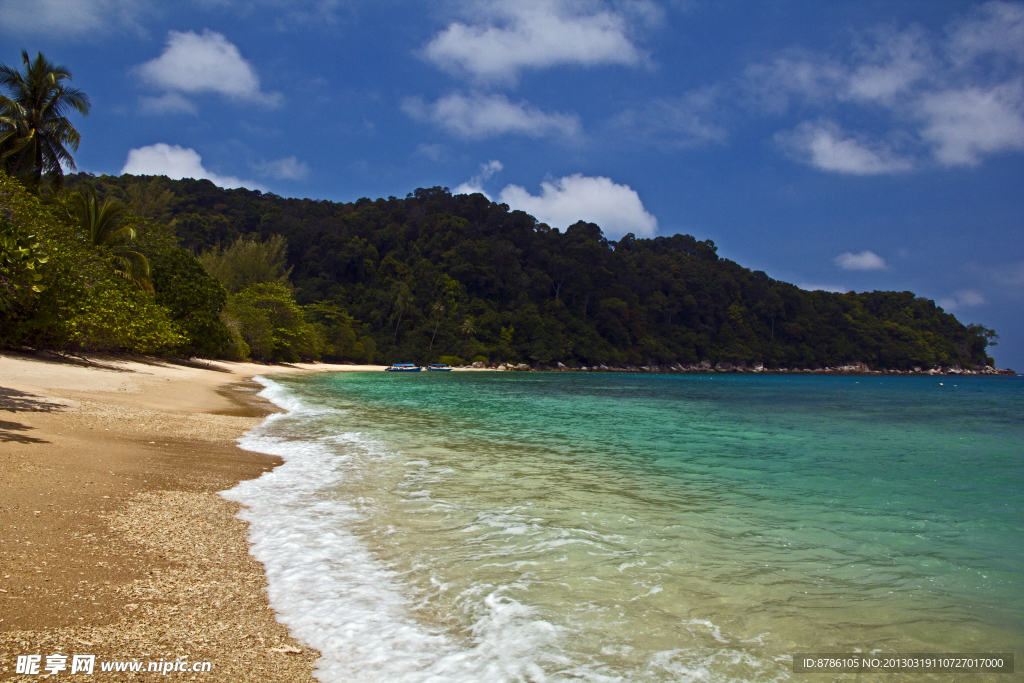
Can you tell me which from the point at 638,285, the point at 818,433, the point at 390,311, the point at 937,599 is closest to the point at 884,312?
the point at 638,285

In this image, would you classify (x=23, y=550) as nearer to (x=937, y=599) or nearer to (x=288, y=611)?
(x=288, y=611)

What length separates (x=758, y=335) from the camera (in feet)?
407

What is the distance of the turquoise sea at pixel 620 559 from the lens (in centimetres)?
340

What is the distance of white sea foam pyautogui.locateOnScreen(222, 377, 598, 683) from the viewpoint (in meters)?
3.08

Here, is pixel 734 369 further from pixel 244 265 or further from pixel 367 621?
pixel 367 621

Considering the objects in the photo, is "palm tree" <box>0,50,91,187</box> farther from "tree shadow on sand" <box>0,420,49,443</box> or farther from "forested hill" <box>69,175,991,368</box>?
"forested hill" <box>69,175,991,368</box>

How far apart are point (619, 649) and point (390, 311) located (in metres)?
89.1

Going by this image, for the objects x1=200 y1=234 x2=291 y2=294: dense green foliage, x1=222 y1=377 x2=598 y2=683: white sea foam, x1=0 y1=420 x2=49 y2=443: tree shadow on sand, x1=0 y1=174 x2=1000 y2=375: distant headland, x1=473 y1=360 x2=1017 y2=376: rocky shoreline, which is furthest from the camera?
x1=473 y1=360 x2=1017 y2=376: rocky shoreline

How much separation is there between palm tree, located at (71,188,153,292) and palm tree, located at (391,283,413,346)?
59.3 meters

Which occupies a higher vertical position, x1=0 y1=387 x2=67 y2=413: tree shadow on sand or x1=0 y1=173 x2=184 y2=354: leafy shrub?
x1=0 y1=173 x2=184 y2=354: leafy shrub

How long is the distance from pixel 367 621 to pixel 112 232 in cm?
3068

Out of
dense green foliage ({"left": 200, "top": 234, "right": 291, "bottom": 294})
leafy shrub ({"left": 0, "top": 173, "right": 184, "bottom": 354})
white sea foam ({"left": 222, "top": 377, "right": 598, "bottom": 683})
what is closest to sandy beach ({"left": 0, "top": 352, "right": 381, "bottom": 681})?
white sea foam ({"left": 222, "top": 377, "right": 598, "bottom": 683})

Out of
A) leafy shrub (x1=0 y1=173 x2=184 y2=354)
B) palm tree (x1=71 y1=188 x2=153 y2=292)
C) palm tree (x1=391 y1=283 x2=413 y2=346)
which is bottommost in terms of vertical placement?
leafy shrub (x1=0 y1=173 x2=184 y2=354)

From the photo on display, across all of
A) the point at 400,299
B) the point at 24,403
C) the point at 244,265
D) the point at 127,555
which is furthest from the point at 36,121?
the point at 400,299
